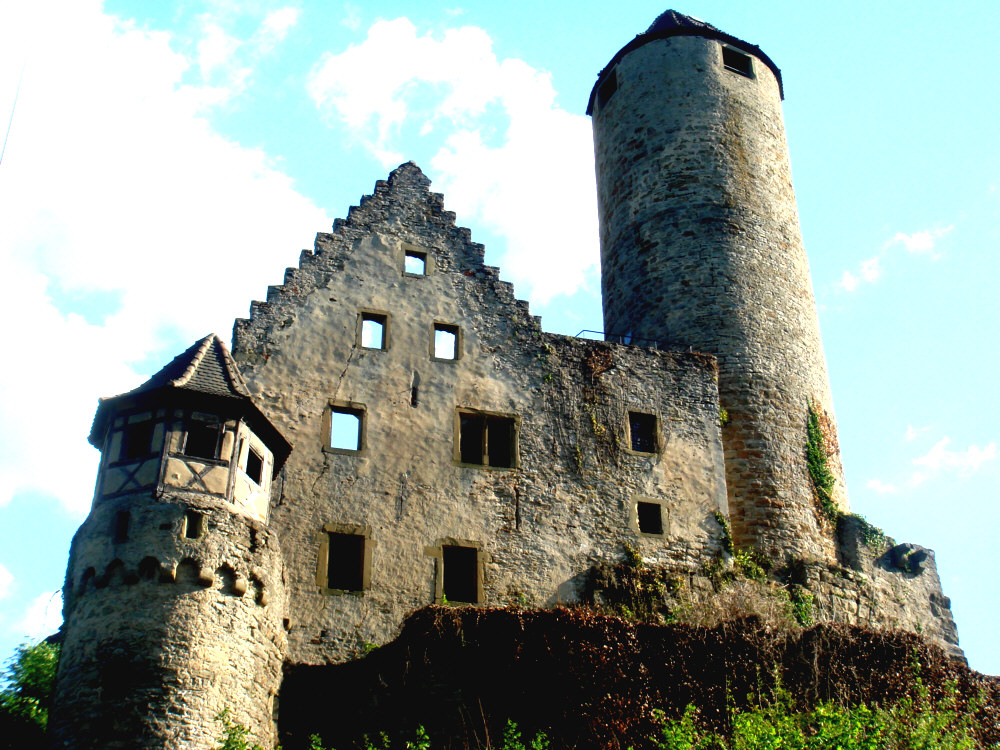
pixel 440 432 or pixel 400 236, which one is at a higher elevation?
pixel 400 236

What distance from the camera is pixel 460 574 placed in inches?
838

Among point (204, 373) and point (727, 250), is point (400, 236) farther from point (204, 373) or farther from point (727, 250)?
point (727, 250)

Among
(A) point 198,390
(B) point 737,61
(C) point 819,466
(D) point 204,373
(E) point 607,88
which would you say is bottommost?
(A) point 198,390

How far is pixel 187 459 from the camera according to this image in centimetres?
1852

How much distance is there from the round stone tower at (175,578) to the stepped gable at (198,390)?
0.10 ft

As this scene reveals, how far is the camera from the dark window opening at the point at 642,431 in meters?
24.0

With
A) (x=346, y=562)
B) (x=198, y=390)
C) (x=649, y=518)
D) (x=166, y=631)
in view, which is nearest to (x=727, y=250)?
(x=649, y=518)

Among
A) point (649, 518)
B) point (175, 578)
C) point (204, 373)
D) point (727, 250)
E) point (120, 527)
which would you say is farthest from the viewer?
point (727, 250)

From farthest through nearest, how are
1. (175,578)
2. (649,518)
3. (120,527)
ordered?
(649,518) < (120,527) < (175,578)

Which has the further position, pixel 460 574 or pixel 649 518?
pixel 649 518

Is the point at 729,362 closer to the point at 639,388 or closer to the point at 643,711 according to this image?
the point at 639,388

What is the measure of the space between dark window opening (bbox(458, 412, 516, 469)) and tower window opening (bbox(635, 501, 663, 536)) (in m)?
2.79

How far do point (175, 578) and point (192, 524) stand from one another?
37.3 inches

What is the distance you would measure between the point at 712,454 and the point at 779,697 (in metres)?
6.52
